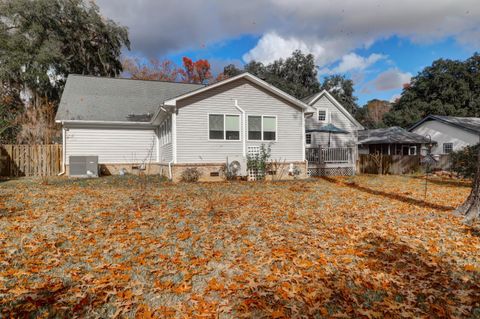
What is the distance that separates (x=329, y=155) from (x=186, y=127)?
847 centimetres

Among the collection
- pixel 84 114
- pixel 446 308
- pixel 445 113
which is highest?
pixel 445 113

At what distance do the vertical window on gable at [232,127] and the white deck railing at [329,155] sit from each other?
5.21 m

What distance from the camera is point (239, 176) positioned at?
13.1m

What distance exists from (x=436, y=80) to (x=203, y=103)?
39213mm

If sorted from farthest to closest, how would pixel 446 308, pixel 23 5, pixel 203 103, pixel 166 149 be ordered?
pixel 23 5 → pixel 166 149 → pixel 203 103 → pixel 446 308

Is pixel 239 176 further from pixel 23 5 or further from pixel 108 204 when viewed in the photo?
pixel 23 5

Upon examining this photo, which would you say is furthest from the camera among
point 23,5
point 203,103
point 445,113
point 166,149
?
point 445,113

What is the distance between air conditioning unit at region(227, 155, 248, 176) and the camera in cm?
1292

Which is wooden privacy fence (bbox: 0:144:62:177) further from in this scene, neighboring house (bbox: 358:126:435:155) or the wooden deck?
neighboring house (bbox: 358:126:435:155)

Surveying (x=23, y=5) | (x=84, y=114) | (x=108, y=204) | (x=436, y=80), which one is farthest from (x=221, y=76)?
(x=108, y=204)

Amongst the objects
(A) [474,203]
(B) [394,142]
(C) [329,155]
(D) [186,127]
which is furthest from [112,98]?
(B) [394,142]

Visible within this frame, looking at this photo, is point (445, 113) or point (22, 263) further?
point (445, 113)

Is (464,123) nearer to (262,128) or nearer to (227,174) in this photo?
(262,128)

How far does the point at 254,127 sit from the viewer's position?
44.5ft
